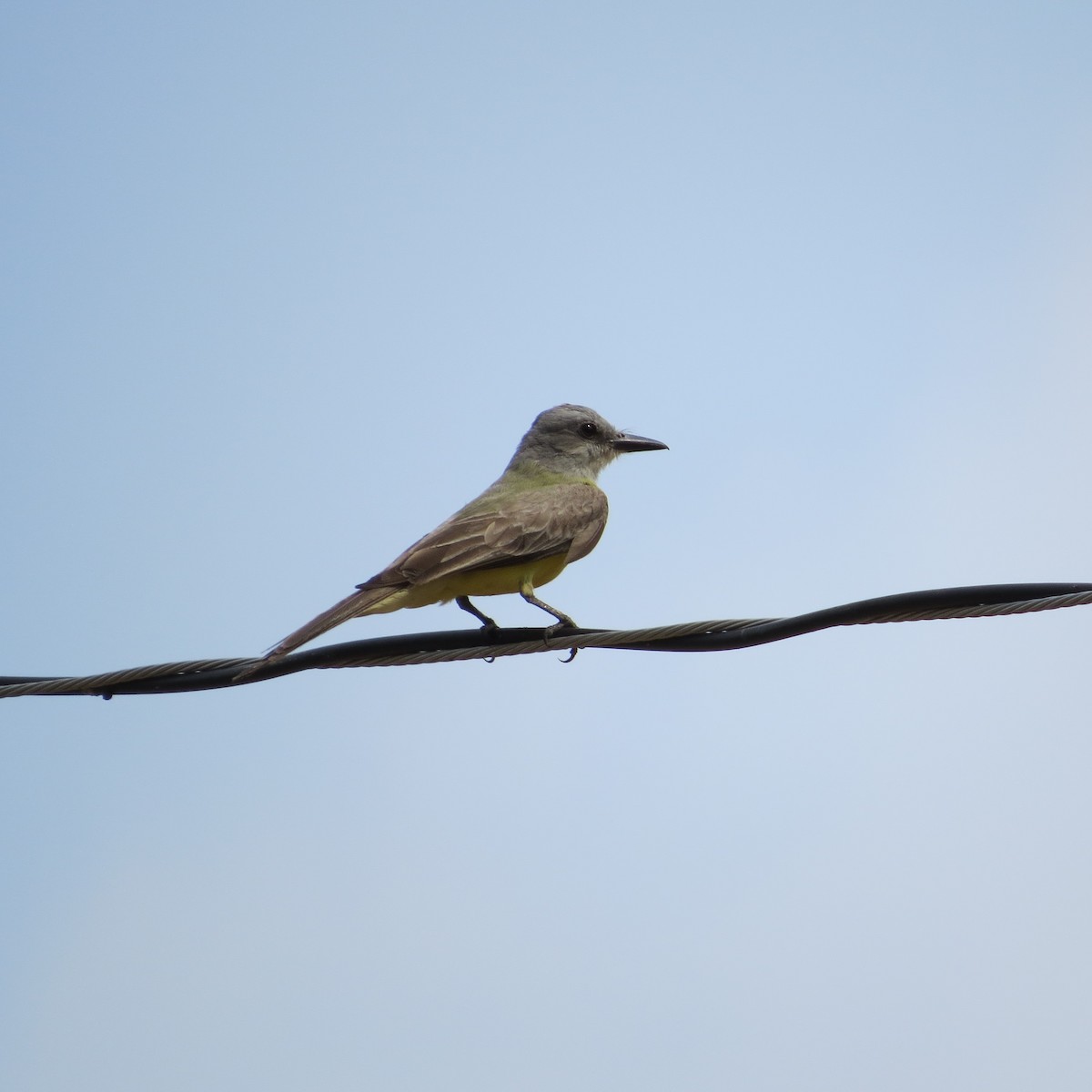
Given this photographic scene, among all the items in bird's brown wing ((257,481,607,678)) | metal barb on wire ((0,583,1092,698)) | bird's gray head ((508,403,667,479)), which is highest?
bird's gray head ((508,403,667,479))

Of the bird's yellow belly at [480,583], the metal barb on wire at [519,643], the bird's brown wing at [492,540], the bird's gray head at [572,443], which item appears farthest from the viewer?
the bird's gray head at [572,443]

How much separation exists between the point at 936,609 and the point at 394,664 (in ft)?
7.51

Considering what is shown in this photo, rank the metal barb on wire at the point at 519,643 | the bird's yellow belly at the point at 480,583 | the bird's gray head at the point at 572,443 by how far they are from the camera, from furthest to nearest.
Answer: the bird's gray head at the point at 572,443, the bird's yellow belly at the point at 480,583, the metal barb on wire at the point at 519,643

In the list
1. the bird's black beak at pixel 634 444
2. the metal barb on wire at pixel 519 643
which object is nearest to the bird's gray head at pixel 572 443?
the bird's black beak at pixel 634 444

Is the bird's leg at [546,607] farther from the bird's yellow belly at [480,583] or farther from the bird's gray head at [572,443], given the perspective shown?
the bird's gray head at [572,443]

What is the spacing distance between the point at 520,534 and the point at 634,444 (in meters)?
3.07

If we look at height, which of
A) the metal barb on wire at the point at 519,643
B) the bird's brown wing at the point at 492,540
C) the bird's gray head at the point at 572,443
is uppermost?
the bird's gray head at the point at 572,443

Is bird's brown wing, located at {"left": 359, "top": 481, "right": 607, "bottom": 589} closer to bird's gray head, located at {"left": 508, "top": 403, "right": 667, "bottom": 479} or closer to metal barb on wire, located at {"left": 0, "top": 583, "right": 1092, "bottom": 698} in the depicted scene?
bird's gray head, located at {"left": 508, "top": 403, "right": 667, "bottom": 479}

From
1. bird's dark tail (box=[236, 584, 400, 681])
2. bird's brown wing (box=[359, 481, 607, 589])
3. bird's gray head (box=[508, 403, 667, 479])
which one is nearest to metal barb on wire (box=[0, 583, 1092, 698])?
bird's dark tail (box=[236, 584, 400, 681])

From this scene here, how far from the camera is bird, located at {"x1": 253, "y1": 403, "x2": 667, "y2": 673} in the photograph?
289 inches

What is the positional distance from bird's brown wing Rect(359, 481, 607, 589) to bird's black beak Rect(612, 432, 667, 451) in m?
1.26

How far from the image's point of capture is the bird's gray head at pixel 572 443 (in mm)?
10844

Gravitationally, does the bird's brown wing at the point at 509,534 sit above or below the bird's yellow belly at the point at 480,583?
above

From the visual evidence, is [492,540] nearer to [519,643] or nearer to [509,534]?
[509,534]
